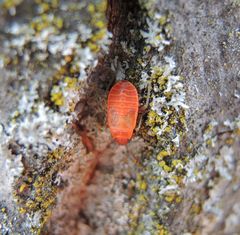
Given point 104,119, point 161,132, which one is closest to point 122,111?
point 104,119

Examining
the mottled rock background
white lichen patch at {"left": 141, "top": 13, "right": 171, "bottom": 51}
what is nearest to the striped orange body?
the mottled rock background

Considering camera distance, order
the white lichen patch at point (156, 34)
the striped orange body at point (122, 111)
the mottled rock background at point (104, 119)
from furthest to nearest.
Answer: the striped orange body at point (122, 111), the white lichen patch at point (156, 34), the mottled rock background at point (104, 119)

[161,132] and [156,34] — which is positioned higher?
[156,34]

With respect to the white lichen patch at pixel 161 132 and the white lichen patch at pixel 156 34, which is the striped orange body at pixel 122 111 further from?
the white lichen patch at pixel 156 34

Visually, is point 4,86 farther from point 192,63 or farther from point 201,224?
point 201,224

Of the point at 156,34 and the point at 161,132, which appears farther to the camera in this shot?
the point at 161,132

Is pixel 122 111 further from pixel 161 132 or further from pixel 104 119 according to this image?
pixel 161 132

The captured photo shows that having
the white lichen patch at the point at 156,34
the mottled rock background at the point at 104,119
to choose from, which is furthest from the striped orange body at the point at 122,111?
the white lichen patch at the point at 156,34
